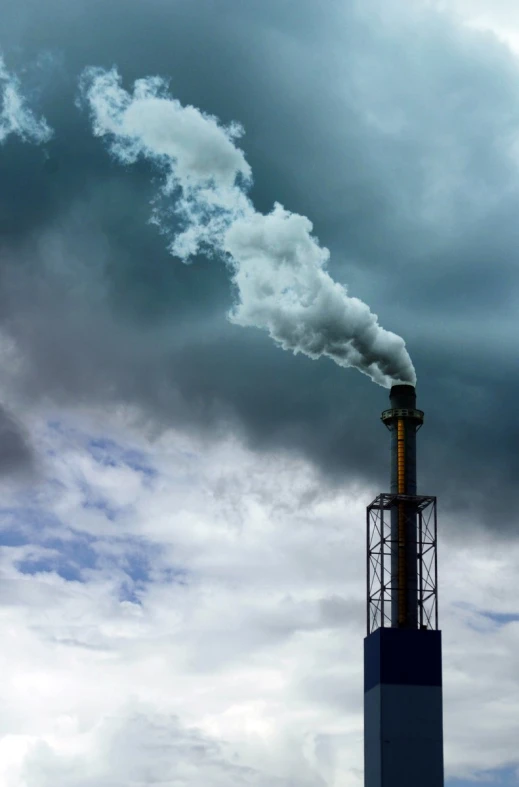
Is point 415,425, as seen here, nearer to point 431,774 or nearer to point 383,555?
point 383,555

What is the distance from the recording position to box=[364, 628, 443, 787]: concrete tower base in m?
85.6

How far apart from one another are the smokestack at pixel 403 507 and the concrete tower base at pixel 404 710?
2.40 m

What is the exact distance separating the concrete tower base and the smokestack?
240cm

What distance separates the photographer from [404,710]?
8669 centimetres

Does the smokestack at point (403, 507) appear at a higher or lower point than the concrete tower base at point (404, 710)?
higher

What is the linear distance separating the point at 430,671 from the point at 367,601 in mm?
6598

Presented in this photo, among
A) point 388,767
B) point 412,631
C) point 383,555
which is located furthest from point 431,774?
point 383,555

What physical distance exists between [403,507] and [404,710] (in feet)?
45.2

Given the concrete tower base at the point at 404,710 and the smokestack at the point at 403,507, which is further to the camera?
the smokestack at the point at 403,507

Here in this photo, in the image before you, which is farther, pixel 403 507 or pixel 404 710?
pixel 403 507

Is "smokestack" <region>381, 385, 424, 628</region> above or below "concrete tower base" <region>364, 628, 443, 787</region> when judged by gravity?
above

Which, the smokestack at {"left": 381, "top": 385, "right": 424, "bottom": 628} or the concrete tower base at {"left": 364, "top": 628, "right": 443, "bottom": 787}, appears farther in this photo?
the smokestack at {"left": 381, "top": 385, "right": 424, "bottom": 628}

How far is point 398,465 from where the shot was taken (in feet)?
306

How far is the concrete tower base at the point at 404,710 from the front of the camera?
8562cm
